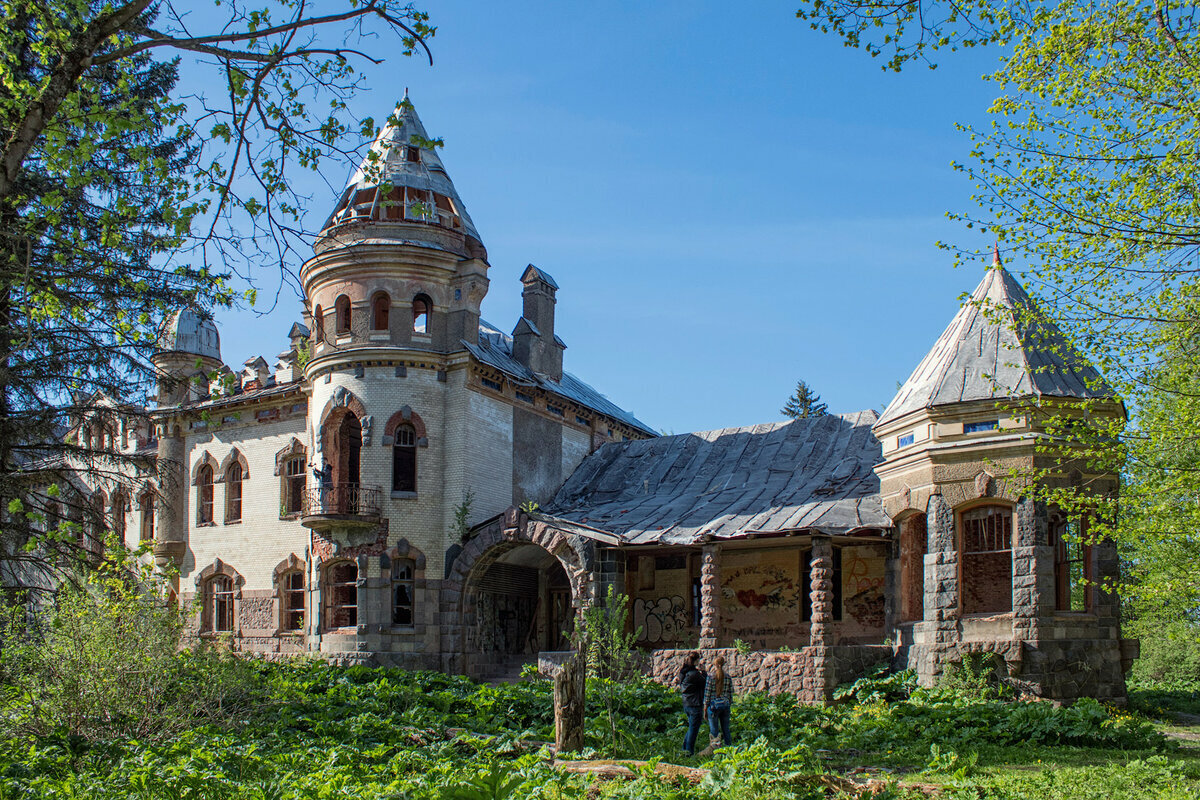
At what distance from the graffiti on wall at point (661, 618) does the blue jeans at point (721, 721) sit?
10985 mm

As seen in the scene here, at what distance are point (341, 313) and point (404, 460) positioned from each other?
3997 mm

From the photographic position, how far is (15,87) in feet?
34.1

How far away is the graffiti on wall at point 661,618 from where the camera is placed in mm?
26266

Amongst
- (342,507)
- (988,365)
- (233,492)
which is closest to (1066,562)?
(988,365)

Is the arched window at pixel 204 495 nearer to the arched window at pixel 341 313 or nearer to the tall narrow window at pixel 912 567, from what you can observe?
the arched window at pixel 341 313

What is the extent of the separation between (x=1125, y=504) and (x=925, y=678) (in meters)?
5.59

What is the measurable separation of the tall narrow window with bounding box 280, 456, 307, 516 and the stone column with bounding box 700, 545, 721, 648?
39.6 feet

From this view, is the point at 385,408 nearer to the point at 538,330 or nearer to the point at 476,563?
the point at 476,563

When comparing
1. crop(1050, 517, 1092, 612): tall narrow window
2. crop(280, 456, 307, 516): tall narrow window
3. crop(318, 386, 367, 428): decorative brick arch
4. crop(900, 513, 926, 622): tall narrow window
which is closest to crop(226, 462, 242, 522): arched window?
crop(280, 456, 307, 516): tall narrow window

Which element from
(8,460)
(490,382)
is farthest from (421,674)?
(8,460)

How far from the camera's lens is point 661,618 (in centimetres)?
2653

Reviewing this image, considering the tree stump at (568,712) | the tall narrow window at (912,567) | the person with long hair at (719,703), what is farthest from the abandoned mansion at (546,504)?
the tree stump at (568,712)

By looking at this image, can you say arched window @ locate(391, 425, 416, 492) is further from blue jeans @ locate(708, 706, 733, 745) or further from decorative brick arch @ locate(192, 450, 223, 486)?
blue jeans @ locate(708, 706, 733, 745)

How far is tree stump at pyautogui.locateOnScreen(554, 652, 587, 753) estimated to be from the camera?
561 inches
